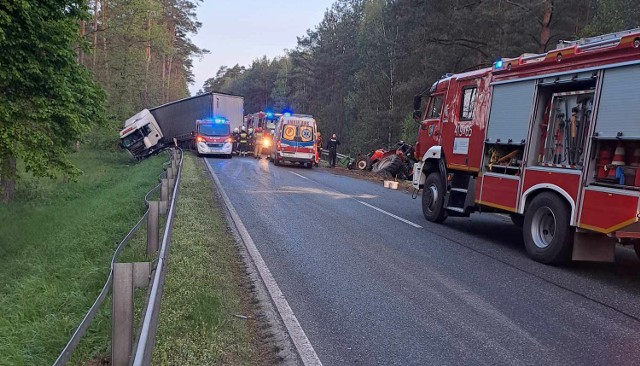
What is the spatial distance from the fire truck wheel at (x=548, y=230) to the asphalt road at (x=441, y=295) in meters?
0.22

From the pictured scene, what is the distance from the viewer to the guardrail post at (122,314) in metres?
3.47

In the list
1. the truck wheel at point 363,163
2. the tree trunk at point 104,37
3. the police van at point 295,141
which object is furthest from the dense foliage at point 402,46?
the tree trunk at point 104,37

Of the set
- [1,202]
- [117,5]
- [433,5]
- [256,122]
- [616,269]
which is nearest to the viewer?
[616,269]

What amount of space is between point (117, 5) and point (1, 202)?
71.9 ft

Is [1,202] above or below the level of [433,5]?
below

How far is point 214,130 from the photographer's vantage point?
99.5 ft

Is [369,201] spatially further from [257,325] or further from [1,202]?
[1,202]

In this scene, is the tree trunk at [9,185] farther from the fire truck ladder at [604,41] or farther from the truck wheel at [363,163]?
the truck wheel at [363,163]

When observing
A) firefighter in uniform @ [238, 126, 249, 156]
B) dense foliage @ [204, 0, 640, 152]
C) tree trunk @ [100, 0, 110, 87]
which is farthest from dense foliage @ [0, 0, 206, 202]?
tree trunk @ [100, 0, 110, 87]

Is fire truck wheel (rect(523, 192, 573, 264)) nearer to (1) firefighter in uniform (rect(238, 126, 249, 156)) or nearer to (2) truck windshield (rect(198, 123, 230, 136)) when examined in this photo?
(2) truck windshield (rect(198, 123, 230, 136))

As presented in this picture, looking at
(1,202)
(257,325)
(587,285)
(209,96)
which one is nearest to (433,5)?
(209,96)

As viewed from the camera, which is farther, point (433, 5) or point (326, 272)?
point (433, 5)

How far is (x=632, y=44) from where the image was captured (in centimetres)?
637

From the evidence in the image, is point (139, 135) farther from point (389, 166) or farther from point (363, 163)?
point (389, 166)
